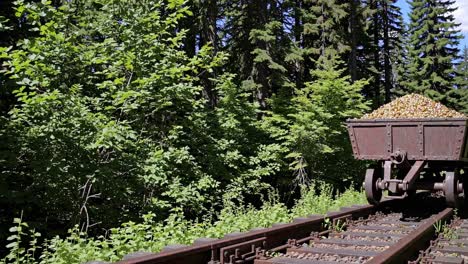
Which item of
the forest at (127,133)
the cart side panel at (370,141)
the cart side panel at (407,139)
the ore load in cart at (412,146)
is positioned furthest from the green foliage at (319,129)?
the cart side panel at (407,139)

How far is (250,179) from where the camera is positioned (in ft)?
48.2

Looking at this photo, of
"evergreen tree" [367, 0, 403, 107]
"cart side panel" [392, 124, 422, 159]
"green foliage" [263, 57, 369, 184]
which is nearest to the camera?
"cart side panel" [392, 124, 422, 159]

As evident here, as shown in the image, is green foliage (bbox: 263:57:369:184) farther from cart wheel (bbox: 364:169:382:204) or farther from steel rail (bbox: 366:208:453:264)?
steel rail (bbox: 366:208:453:264)

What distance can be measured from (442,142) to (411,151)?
64cm

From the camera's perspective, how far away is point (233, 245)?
15.6 ft

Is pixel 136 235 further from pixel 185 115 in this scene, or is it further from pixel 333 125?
pixel 333 125

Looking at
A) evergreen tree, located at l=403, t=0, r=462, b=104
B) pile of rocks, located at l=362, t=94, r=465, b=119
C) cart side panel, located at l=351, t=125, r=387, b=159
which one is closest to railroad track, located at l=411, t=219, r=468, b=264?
cart side panel, located at l=351, t=125, r=387, b=159

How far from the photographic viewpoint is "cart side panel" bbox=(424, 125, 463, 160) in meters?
8.50

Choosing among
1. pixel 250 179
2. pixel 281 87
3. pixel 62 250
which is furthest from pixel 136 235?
pixel 281 87

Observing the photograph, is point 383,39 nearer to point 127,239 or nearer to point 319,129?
point 319,129

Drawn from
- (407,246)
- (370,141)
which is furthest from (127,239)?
(370,141)

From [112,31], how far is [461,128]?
792 centimetres

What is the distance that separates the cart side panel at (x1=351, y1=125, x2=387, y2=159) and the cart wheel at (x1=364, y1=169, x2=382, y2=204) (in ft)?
1.34

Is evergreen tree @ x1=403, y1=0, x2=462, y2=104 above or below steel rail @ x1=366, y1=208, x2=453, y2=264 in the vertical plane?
above
